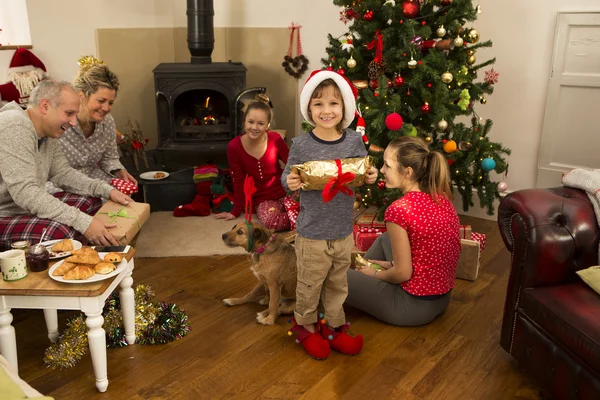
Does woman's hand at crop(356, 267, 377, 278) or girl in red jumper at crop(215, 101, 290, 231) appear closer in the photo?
woman's hand at crop(356, 267, 377, 278)

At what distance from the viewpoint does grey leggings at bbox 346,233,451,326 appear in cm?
267

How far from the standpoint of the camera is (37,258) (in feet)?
7.13

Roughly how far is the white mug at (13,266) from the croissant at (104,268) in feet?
0.83

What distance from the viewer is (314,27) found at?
190 inches

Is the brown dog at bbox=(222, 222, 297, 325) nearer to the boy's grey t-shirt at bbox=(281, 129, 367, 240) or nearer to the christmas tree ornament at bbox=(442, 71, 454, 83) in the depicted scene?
the boy's grey t-shirt at bbox=(281, 129, 367, 240)

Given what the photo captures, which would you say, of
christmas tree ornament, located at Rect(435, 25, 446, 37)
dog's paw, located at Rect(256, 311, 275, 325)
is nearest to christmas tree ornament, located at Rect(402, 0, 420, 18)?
christmas tree ornament, located at Rect(435, 25, 446, 37)

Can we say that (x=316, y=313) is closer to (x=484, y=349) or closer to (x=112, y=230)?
(x=484, y=349)

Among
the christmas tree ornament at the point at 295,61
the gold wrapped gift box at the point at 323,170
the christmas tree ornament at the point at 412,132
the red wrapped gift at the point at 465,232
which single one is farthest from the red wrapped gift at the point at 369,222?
the christmas tree ornament at the point at 295,61

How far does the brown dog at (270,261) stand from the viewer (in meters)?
2.68

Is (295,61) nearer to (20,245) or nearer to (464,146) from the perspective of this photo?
(464,146)

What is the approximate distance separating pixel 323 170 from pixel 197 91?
8.93 feet

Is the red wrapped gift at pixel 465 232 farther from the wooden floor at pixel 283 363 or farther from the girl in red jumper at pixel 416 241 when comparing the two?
the girl in red jumper at pixel 416 241

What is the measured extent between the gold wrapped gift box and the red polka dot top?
1.09 ft

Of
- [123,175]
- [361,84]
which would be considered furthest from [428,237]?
[123,175]
